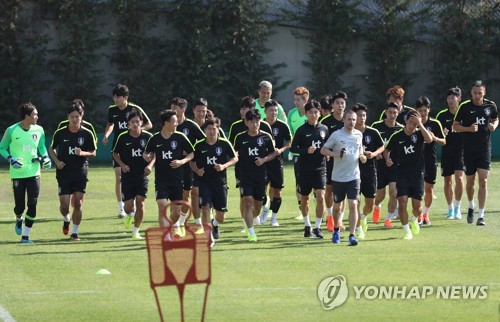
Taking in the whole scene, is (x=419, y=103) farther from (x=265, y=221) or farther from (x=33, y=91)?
(x=33, y=91)

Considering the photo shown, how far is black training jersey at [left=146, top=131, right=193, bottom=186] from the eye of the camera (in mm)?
17922

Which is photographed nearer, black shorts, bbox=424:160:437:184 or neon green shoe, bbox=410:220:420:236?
neon green shoe, bbox=410:220:420:236

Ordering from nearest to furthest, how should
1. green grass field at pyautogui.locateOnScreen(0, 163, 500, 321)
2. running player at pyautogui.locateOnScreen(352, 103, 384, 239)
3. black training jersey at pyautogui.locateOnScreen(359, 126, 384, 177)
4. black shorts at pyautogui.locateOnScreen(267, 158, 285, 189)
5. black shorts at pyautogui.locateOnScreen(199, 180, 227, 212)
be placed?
green grass field at pyautogui.locateOnScreen(0, 163, 500, 321) → black shorts at pyautogui.locateOnScreen(199, 180, 227, 212) → running player at pyautogui.locateOnScreen(352, 103, 384, 239) → black training jersey at pyautogui.locateOnScreen(359, 126, 384, 177) → black shorts at pyautogui.locateOnScreen(267, 158, 285, 189)

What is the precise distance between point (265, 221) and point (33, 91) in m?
21.1

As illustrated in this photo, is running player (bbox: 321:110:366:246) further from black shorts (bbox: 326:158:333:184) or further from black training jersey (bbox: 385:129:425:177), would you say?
black shorts (bbox: 326:158:333:184)

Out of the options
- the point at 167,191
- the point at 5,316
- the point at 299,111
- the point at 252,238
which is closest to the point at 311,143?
the point at 252,238

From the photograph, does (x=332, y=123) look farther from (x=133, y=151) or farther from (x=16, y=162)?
(x=16, y=162)

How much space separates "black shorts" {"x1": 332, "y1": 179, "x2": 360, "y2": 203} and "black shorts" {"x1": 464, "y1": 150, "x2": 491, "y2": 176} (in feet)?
12.5

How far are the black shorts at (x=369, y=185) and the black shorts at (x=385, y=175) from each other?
1.14 m

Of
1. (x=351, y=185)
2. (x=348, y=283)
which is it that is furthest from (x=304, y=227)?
(x=348, y=283)

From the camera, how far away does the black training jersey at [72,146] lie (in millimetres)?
18734

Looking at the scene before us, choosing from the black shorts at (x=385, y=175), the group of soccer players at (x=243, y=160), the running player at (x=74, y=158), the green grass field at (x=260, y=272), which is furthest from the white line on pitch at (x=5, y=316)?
the black shorts at (x=385, y=175)

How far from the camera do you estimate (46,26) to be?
40719 mm

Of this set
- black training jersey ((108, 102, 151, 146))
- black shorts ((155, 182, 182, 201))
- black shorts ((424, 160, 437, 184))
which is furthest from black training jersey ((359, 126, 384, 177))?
black training jersey ((108, 102, 151, 146))
